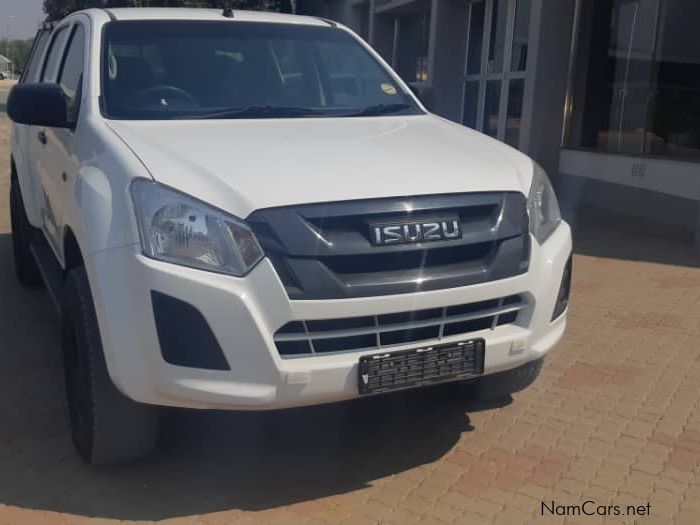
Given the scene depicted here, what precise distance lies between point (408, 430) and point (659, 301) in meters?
3.12

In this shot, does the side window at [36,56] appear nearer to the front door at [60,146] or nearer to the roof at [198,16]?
the front door at [60,146]

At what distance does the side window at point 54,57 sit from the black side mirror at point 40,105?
3.99 feet

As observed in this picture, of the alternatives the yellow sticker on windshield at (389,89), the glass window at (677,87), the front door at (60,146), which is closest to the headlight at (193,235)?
the front door at (60,146)

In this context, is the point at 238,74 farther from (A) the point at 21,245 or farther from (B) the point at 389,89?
(A) the point at 21,245

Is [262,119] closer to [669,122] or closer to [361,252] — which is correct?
[361,252]

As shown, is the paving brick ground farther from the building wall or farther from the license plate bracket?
the building wall

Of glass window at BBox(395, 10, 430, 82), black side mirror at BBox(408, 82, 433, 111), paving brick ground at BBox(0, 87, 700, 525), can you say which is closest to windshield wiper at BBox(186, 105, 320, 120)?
black side mirror at BBox(408, 82, 433, 111)

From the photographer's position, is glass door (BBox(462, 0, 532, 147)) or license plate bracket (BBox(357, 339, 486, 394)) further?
glass door (BBox(462, 0, 532, 147))

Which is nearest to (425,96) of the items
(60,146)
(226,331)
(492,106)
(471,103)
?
(60,146)

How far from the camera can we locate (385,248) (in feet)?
9.59

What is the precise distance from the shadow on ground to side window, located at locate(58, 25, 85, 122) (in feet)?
4.93

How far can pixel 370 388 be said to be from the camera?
2.98 metres

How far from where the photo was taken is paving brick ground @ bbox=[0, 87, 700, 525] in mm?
3189

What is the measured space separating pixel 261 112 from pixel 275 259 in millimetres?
1442
